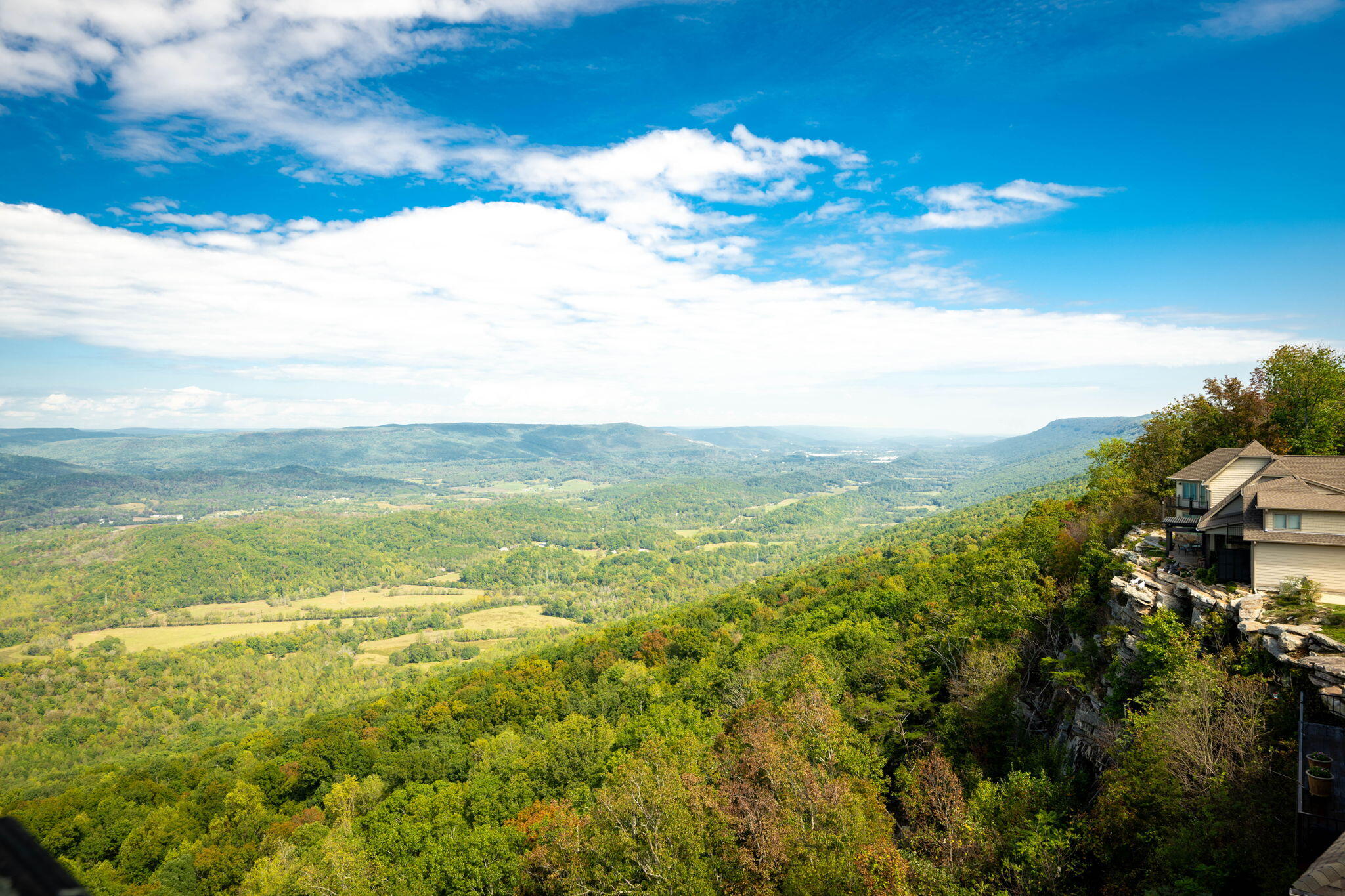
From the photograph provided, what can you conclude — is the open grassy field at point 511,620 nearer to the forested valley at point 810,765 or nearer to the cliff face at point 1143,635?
the forested valley at point 810,765

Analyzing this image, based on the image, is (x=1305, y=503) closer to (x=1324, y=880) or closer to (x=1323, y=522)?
(x=1323, y=522)

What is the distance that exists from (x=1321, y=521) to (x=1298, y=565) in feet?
6.21

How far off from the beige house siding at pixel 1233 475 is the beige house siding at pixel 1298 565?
21.9 feet

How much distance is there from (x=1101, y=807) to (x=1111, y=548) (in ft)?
71.9

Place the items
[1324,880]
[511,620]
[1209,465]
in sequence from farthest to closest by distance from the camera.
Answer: [511,620] → [1209,465] → [1324,880]

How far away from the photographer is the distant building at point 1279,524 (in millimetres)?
23562

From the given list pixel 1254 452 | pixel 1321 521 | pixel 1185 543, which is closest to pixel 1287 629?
pixel 1321 521

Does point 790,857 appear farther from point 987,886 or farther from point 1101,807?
point 1101,807

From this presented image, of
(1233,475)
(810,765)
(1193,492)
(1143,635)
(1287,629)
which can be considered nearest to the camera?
(1287,629)

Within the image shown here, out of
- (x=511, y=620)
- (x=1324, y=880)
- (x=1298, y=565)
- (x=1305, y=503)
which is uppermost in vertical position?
(x=1305, y=503)

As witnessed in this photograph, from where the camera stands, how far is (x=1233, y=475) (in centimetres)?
3042

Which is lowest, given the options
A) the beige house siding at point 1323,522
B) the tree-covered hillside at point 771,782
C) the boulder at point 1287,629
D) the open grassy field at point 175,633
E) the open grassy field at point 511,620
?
the open grassy field at point 511,620

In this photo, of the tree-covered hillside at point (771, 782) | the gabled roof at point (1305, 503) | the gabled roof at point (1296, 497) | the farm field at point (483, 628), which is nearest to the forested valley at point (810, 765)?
the tree-covered hillside at point (771, 782)

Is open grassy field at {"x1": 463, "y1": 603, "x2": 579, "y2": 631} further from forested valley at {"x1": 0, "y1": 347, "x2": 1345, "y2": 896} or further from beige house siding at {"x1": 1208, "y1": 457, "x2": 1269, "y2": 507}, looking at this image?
beige house siding at {"x1": 1208, "y1": 457, "x2": 1269, "y2": 507}
